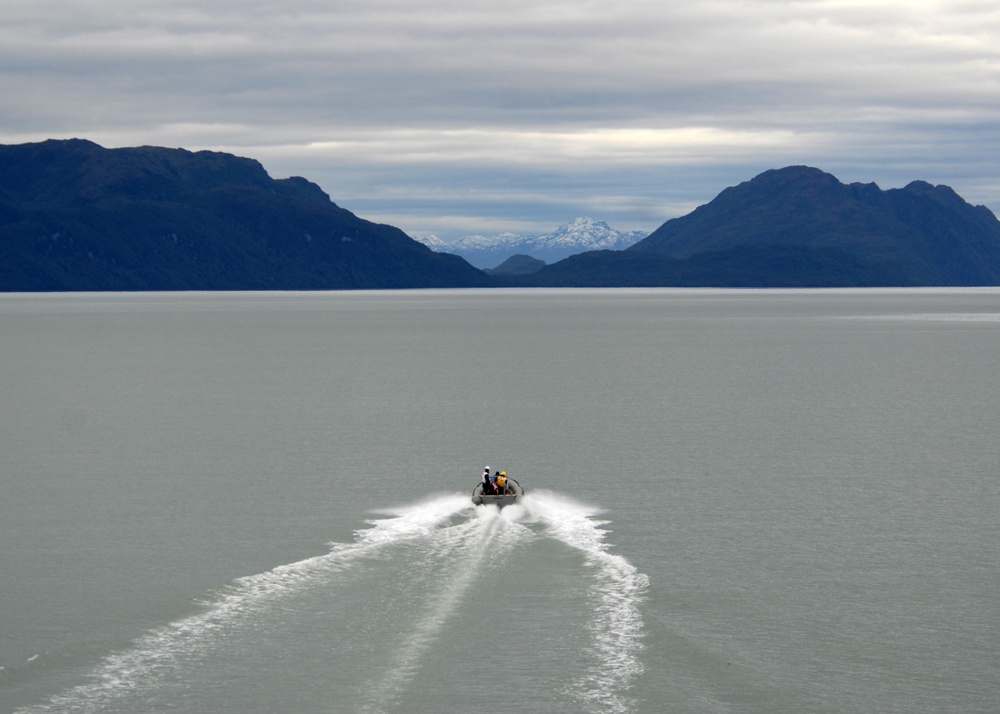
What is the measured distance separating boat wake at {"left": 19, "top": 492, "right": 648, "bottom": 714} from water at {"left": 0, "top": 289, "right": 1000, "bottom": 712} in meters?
0.12

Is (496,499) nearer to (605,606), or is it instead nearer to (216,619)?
(605,606)

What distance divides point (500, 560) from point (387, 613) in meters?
7.96

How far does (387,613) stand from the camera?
36.2 m

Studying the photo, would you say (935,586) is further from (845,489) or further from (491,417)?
(491,417)

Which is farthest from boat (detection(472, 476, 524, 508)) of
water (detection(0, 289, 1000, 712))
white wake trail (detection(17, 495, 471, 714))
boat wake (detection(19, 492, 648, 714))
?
boat wake (detection(19, 492, 648, 714))

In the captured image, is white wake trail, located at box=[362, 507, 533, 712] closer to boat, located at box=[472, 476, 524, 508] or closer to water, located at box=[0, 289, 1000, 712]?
water, located at box=[0, 289, 1000, 712]

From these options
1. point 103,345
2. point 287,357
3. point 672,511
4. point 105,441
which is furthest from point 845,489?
point 103,345

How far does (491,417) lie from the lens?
9262 cm

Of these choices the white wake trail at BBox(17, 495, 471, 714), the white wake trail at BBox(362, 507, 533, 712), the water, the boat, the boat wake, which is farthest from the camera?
the boat

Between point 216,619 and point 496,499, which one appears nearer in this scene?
point 216,619

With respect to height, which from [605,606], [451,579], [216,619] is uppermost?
[451,579]

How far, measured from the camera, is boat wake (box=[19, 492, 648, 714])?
30328 mm

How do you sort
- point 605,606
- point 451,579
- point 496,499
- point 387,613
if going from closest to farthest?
point 387,613, point 605,606, point 451,579, point 496,499

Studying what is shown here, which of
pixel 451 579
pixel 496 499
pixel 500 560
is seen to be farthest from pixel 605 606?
pixel 496 499
